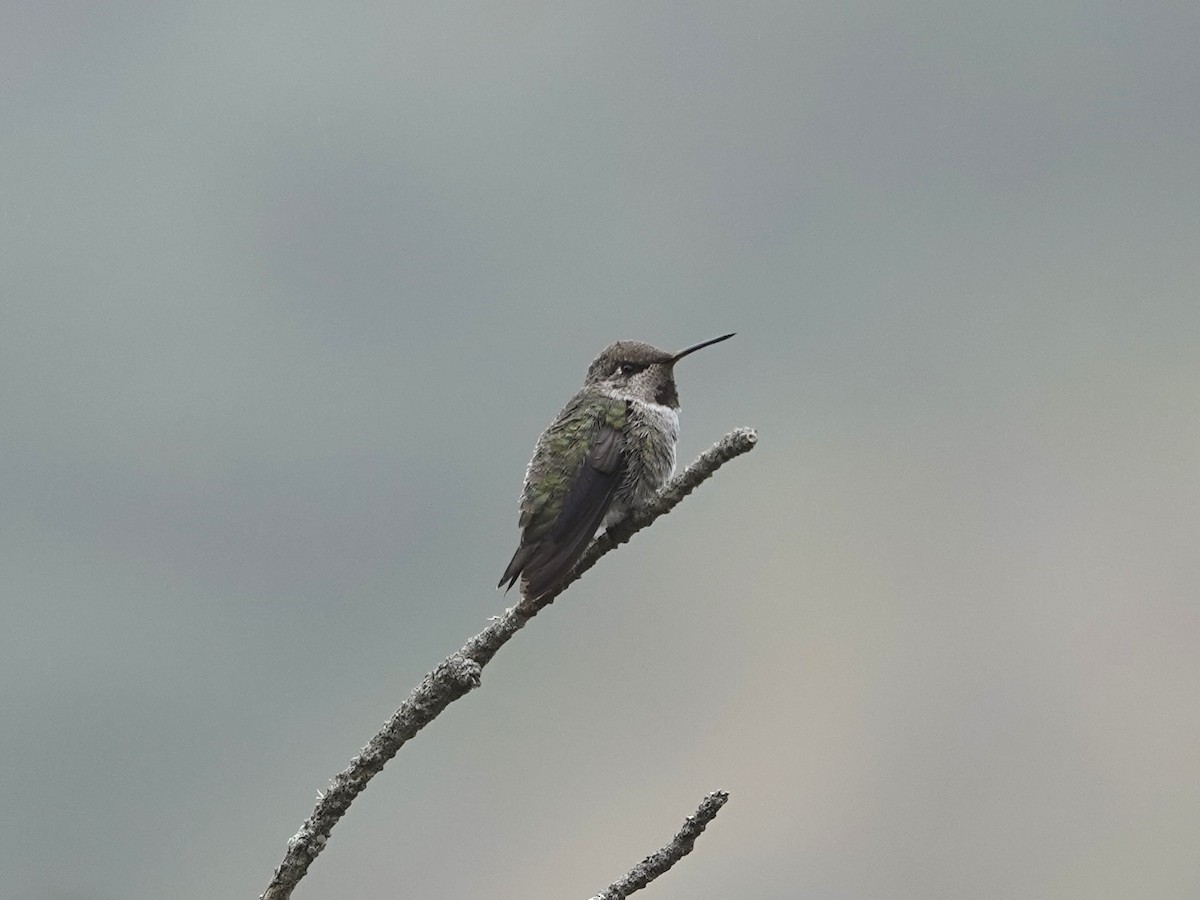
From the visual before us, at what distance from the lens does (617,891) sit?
131 inches

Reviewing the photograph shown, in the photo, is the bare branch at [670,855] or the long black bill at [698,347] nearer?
the bare branch at [670,855]

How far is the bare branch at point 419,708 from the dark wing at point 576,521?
0.48 meters

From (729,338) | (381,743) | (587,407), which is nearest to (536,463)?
(587,407)

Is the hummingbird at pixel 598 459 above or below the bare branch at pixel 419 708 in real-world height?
above

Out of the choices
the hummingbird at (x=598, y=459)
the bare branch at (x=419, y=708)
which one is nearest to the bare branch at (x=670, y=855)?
the bare branch at (x=419, y=708)

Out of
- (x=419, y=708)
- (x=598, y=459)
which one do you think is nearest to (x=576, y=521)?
(x=598, y=459)

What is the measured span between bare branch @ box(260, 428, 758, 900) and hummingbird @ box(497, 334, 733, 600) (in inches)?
20.9

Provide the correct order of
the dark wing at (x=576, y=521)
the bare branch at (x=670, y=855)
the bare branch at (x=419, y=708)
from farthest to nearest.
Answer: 1. the dark wing at (x=576, y=521)
2. the bare branch at (x=419, y=708)
3. the bare branch at (x=670, y=855)

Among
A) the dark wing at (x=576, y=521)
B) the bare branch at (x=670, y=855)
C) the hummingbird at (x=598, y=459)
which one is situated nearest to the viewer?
the bare branch at (x=670, y=855)

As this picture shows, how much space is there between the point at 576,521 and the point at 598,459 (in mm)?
711

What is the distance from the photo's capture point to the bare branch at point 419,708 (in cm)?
339

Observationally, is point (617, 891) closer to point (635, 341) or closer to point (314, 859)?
point (314, 859)

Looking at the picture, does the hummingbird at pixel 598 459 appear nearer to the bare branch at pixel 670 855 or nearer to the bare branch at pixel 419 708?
the bare branch at pixel 419 708

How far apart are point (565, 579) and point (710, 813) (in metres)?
1.69
